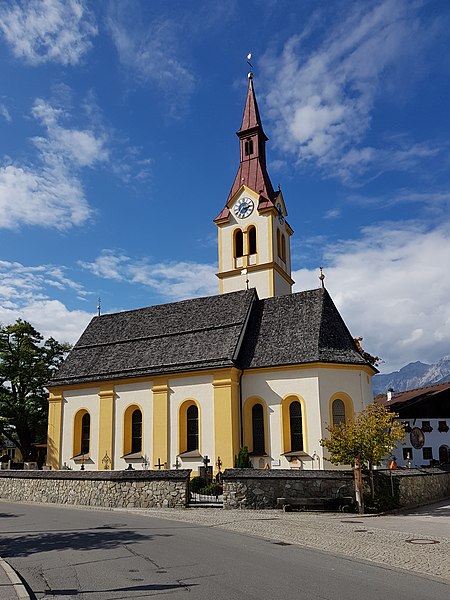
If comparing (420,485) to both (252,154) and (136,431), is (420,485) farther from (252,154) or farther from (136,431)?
(252,154)

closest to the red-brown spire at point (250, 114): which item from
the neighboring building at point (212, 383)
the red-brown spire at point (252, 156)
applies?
the red-brown spire at point (252, 156)

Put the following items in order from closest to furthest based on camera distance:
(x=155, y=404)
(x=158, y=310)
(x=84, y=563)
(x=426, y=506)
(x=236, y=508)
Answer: (x=84, y=563) < (x=236, y=508) < (x=426, y=506) < (x=155, y=404) < (x=158, y=310)

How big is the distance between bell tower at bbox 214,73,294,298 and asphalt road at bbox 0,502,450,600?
2760 cm

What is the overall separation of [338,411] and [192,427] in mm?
8426

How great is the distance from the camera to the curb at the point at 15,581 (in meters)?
8.38

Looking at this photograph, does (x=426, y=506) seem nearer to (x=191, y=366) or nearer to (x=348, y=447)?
(x=348, y=447)

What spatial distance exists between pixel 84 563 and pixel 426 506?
18323 millimetres

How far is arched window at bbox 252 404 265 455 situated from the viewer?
3141 cm

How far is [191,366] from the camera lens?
33188 millimetres

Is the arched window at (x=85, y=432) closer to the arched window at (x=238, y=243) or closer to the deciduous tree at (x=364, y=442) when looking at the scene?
the arched window at (x=238, y=243)

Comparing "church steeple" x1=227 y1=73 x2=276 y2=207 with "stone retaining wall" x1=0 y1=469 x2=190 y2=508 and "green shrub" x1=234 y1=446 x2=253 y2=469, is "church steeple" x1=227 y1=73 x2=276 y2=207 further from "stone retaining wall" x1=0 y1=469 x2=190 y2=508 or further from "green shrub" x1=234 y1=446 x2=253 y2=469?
"stone retaining wall" x1=0 y1=469 x2=190 y2=508

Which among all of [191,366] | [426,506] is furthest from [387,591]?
[191,366]

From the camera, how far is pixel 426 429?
41000mm

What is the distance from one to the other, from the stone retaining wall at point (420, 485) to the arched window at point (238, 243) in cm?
2192
